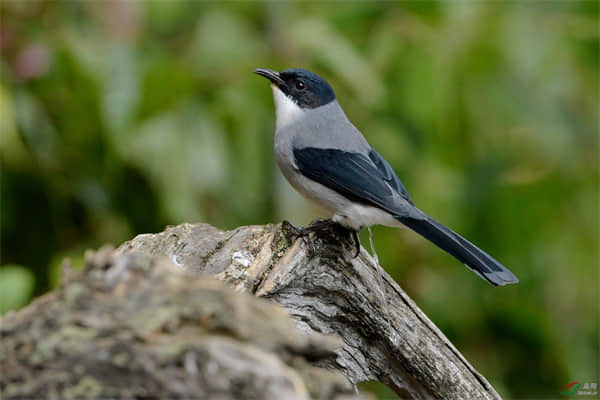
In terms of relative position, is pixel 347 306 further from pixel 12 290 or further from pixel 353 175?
pixel 12 290

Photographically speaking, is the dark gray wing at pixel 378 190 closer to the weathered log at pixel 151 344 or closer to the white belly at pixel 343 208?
the white belly at pixel 343 208

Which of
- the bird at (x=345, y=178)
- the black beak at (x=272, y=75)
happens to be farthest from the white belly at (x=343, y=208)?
the black beak at (x=272, y=75)

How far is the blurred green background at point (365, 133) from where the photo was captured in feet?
15.5

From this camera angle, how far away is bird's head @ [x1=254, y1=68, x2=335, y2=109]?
4.22 m

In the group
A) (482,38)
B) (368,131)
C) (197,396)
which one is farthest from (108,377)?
(482,38)

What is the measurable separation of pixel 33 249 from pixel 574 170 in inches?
177

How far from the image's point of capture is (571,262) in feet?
17.9

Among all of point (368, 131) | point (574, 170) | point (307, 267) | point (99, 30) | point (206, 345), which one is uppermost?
point (99, 30)

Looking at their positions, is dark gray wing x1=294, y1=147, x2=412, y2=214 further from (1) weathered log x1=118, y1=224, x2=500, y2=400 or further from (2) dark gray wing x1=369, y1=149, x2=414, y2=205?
(1) weathered log x1=118, y1=224, x2=500, y2=400

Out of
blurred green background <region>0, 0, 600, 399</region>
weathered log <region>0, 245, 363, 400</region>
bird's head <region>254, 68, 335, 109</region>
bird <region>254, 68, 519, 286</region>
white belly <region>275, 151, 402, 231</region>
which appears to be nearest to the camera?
weathered log <region>0, 245, 363, 400</region>

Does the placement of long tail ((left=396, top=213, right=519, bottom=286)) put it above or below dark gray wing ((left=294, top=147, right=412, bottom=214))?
below

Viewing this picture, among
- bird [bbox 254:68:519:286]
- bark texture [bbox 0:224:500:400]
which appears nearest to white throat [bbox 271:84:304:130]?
bird [bbox 254:68:519:286]

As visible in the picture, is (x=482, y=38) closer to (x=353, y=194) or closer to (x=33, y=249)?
(x=353, y=194)

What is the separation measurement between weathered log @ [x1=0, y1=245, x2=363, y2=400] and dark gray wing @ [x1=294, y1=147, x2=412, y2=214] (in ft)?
5.61
